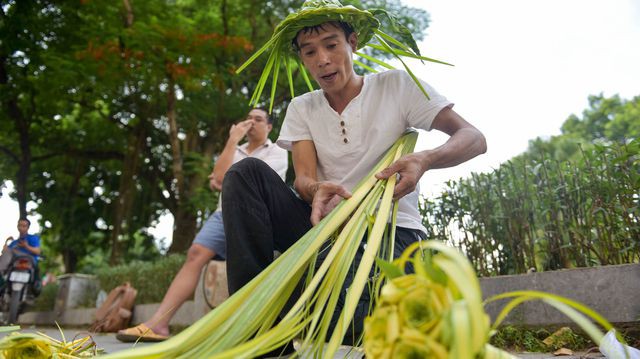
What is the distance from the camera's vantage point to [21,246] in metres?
8.41

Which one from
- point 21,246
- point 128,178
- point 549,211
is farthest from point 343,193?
point 128,178

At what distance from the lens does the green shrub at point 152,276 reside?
23.2ft

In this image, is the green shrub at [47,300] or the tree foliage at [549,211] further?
the green shrub at [47,300]

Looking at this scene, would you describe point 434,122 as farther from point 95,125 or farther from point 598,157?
point 95,125

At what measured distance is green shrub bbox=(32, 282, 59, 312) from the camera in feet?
37.6

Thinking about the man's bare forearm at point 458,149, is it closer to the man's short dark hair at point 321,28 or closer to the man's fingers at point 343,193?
the man's fingers at point 343,193

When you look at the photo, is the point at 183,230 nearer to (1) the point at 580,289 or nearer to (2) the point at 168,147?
(2) the point at 168,147

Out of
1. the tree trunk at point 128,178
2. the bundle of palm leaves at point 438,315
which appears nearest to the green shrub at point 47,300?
the tree trunk at point 128,178

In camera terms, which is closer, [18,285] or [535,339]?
[535,339]

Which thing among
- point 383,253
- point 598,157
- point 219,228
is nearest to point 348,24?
point 383,253

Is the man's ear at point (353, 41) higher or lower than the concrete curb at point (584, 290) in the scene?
higher

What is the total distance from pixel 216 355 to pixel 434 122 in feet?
4.35

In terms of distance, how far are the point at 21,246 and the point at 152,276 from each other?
260 centimetres

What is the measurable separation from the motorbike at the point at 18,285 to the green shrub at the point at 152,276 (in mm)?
1291
